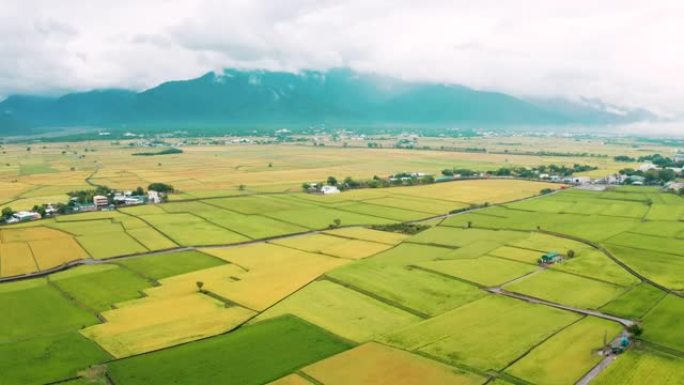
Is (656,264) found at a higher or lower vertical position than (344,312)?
higher

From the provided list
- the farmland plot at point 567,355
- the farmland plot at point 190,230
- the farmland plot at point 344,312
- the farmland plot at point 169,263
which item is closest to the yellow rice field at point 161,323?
the farmland plot at point 344,312

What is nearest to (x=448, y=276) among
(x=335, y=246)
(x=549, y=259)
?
(x=549, y=259)

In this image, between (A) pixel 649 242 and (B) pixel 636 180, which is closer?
(A) pixel 649 242

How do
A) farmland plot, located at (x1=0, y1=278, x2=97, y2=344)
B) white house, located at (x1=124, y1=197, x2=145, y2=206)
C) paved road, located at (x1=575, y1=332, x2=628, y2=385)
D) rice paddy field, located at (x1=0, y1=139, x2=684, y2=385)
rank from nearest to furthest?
paved road, located at (x1=575, y1=332, x2=628, y2=385), rice paddy field, located at (x1=0, y1=139, x2=684, y2=385), farmland plot, located at (x1=0, y1=278, x2=97, y2=344), white house, located at (x1=124, y1=197, x2=145, y2=206)

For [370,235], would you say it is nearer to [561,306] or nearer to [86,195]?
[561,306]

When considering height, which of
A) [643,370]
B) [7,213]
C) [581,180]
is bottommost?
[643,370]

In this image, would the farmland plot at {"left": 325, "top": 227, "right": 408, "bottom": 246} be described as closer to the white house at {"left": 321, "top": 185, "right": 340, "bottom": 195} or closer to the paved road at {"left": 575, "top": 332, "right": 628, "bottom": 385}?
the white house at {"left": 321, "top": 185, "right": 340, "bottom": 195}

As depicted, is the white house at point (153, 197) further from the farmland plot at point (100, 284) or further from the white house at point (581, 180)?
the white house at point (581, 180)

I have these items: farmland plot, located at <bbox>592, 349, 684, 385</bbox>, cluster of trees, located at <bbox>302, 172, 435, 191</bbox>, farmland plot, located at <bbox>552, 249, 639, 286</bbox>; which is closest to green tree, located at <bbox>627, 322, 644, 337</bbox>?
farmland plot, located at <bbox>592, 349, 684, 385</bbox>
